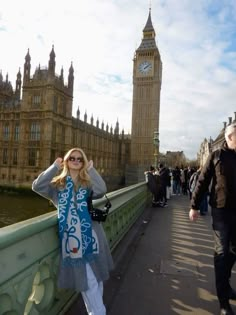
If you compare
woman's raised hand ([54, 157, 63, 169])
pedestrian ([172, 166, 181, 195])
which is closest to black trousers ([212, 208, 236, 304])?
woman's raised hand ([54, 157, 63, 169])

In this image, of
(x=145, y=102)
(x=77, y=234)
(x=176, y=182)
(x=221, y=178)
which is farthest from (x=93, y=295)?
(x=145, y=102)

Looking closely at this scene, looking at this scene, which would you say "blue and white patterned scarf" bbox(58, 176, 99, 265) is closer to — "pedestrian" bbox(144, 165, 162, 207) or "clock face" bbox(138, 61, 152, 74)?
"pedestrian" bbox(144, 165, 162, 207)

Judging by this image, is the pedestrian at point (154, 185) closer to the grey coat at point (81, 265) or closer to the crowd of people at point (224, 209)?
the crowd of people at point (224, 209)

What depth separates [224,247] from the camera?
131 inches

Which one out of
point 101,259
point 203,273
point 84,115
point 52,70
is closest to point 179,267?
point 203,273

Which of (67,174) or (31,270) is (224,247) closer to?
(67,174)

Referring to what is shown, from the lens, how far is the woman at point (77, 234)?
273 centimetres

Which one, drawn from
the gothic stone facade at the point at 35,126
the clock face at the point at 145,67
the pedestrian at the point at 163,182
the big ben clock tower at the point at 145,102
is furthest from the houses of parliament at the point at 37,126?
the pedestrian at the point at 163,182

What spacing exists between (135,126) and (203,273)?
247 ft

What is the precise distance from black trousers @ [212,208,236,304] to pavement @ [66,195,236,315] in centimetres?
27

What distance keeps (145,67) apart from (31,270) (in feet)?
264

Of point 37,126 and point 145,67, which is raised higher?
point 145,67

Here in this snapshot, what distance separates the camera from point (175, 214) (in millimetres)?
10258

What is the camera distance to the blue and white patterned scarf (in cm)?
274
